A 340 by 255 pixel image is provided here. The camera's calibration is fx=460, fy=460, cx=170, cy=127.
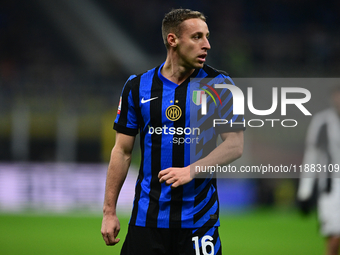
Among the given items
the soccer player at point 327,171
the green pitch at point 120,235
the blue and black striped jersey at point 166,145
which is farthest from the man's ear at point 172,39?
the green pitch at point 120,235

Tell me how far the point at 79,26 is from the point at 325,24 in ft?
28.1

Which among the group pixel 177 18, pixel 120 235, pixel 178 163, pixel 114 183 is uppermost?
pixel 177 18

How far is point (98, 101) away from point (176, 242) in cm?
915

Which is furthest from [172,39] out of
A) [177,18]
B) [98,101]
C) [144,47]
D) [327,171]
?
[144,47]

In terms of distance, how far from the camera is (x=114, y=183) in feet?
9.11

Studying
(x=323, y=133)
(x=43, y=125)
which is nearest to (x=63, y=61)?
(x=43, y=125)

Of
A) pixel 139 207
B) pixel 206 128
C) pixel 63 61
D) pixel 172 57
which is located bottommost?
pixel 139 207

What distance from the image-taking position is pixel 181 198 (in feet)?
8.72

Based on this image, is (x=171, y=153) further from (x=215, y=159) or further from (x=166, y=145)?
(x=215, y=159)

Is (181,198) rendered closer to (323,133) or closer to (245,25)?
(323,133)

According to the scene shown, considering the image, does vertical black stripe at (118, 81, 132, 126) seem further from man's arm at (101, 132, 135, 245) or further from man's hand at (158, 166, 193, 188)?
man's hand at (158, 166, 193, 188)

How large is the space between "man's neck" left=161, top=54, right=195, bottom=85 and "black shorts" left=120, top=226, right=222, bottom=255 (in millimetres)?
887

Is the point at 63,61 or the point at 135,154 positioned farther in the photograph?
the point at 63,61

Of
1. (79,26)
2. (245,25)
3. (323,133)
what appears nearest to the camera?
(323,133)
